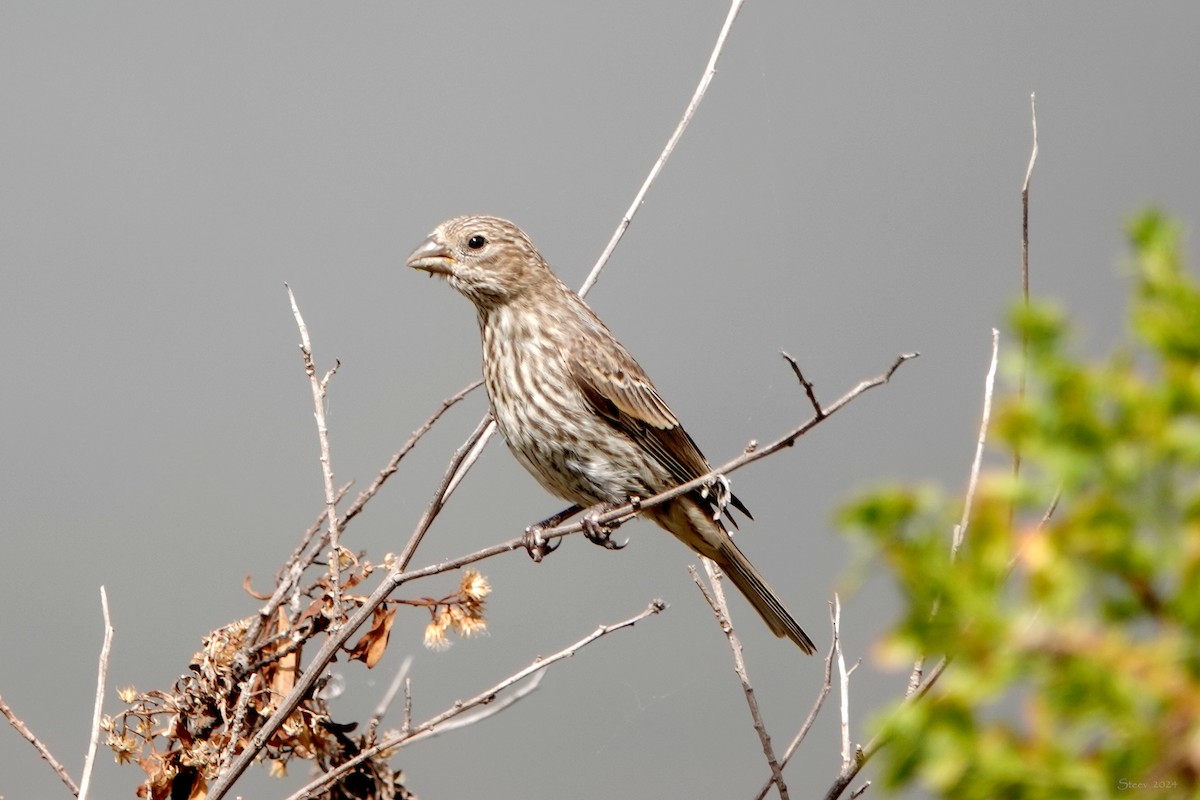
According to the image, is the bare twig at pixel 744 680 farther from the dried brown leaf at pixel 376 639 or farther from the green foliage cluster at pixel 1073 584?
the green foliage cluster at pixel 1073 584

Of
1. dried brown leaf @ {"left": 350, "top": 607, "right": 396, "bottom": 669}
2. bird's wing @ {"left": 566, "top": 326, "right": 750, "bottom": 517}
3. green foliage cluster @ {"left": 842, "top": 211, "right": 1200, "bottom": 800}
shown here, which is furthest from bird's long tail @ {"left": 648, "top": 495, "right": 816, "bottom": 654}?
green foliage cluster @ {"left": 842, "top": 211, "right": 1200, "bottom": 800}

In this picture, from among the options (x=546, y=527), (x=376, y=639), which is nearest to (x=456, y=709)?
(x=376, y=639)

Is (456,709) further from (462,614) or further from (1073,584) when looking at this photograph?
(1073,584)

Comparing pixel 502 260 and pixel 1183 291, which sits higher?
pixel 502 260

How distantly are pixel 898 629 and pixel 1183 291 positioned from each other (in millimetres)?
286

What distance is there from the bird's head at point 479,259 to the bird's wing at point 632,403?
30 cm

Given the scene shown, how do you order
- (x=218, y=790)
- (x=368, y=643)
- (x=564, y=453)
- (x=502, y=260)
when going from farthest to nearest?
(x=502, y=260), (x=564, y=453), (x=368, y=643), (x=218, y=790)

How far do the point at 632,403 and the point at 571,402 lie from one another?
0.22 meters

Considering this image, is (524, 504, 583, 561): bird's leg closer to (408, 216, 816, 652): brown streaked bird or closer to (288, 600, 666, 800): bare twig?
(408, 216, 816, 652): brown streaked bird

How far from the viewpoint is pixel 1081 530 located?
0.86 meters

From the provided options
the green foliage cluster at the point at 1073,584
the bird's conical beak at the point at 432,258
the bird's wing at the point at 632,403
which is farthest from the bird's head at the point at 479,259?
the green foliage cluster at the point at 1073,584

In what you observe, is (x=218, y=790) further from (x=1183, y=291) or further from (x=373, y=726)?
(x=1183, y=291)

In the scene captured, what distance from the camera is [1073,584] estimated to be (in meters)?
0.86

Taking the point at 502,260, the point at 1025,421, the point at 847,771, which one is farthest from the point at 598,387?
the point at 1025,421
